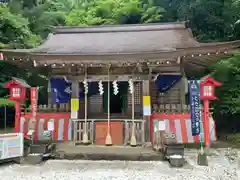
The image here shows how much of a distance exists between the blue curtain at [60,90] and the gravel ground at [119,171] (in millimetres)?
3130

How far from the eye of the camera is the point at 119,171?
632 centimetres

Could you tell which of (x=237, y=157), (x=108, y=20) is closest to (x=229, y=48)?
(x=237, y=157)

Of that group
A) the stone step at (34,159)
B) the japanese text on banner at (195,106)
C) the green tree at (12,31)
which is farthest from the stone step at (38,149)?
the green tree at (12,31)

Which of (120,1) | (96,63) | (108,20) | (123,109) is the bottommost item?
(123,109)

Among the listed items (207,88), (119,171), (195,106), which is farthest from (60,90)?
(207,88)

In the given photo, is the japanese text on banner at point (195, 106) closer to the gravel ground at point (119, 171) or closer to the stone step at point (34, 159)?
the gravel ground at point (119, 171)

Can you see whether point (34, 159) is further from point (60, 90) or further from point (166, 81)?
point (166, 81)

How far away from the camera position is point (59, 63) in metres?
7.97

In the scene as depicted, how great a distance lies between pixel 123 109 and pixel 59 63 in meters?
3.63

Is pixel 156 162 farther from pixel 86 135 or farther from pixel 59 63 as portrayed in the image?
pixel 59 63

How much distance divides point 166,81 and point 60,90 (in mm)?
4013

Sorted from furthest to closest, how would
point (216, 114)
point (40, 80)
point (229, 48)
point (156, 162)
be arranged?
point (40, 80) < point (216, 114) < point (229, 48) < point (156, 162)

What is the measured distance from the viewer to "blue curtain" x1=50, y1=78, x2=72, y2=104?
9938 mm

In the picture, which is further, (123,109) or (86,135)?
(123,109)
